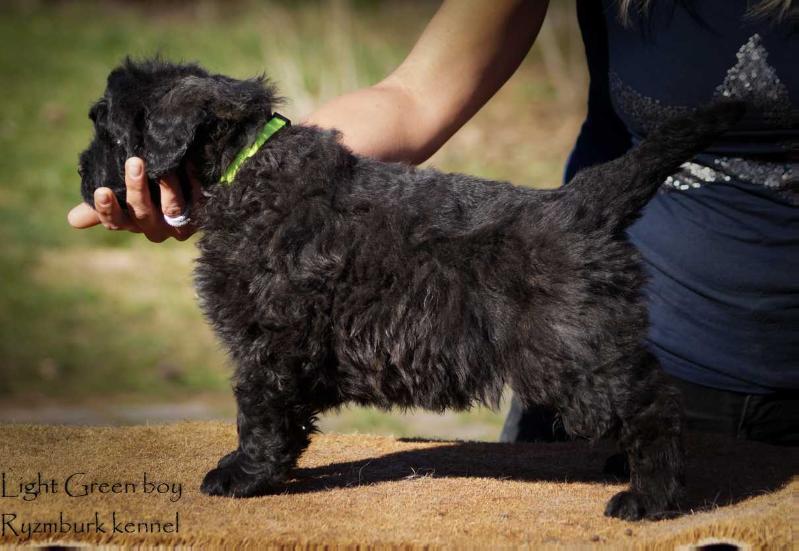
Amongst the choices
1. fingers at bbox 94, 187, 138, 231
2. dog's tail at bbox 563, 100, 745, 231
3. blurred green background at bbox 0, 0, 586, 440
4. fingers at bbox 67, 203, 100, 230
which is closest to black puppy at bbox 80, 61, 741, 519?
dog's tail at bbox 563, 100, 745, 231

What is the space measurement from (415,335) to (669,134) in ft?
2.97

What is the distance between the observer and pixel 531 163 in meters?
10.3

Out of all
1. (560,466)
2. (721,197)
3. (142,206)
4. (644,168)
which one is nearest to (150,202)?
(142,206)

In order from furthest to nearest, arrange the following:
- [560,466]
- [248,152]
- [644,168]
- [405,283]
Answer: [560,466] → [248,152] → [405,283] → [644,168]

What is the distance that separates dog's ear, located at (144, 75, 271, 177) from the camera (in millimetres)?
2852

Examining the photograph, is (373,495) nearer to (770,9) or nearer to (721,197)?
(721,197)

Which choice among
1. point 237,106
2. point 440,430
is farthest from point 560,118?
point 237,106

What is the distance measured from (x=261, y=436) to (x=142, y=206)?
0.81 meters

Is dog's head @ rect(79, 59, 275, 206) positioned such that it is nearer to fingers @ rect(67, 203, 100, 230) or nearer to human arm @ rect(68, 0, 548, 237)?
fingers @ rect(67, 203, 100, 230)

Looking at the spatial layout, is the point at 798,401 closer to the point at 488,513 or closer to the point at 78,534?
the point at 488,513

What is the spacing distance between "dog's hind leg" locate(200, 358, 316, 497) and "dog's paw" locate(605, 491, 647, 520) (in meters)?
0.93

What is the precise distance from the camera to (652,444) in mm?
2738

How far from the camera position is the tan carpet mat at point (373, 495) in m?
2.42

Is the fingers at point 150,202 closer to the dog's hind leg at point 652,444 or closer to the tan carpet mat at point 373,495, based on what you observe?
the tan carpet mat at point 373,495
